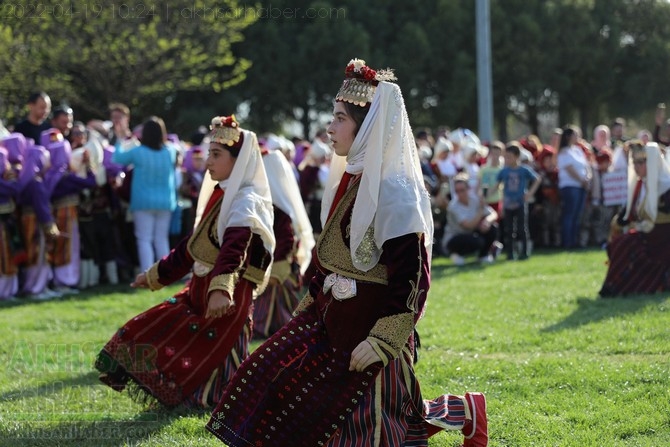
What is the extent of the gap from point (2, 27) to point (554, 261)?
962 centimetres

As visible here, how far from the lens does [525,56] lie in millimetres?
31250

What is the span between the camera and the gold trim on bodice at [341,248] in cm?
421

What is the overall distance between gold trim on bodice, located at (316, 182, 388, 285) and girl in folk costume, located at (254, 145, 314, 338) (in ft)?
11.6

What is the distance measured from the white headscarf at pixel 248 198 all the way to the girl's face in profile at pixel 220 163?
0.15 ft

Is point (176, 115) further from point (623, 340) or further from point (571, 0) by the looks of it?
point (623, 340)

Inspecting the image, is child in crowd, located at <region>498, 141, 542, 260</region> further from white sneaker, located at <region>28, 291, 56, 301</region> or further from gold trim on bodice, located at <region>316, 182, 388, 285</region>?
gold trim on bodice, located at <region>316, 182, 388, 285</region>

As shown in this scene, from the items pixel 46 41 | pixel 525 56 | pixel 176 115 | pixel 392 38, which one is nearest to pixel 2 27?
pixel 46 41

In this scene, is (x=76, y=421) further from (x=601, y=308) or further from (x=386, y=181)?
(x=601, y=308)

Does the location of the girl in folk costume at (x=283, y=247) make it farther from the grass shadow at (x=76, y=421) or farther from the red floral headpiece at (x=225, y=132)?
the grass shadow at (x=76, y=421)

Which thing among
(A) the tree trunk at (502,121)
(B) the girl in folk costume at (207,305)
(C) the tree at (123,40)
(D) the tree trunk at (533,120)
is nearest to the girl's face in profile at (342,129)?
(B) the girl in folk costume at (207,305)

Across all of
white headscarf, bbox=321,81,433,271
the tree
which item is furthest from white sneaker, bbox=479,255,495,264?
white headscarf, bbox=321,81,433,271

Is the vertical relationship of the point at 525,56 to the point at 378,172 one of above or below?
above

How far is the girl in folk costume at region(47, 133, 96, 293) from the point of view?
10.9 metres

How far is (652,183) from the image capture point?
9.68m
